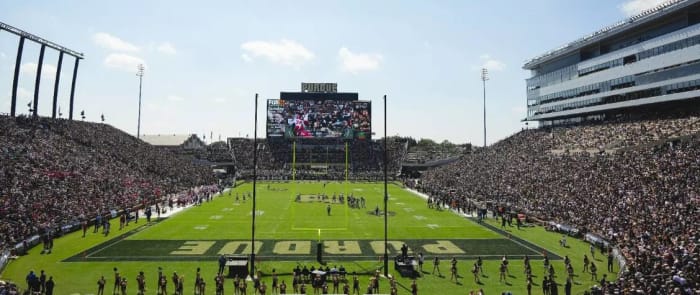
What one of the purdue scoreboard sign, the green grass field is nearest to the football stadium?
the green grass field

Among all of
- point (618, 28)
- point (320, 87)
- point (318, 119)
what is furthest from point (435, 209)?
point (320, 87)

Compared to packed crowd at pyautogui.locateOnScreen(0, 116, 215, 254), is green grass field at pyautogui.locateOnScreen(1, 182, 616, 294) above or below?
below

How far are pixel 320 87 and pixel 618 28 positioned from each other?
5645 centimetres

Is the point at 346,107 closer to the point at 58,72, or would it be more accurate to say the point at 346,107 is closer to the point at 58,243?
the point at 58,72

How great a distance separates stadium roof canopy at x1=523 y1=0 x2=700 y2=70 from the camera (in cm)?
5012

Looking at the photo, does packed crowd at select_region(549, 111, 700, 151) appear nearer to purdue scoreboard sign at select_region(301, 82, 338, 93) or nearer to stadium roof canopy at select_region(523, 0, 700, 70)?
stadium roof canopy at select_region(523, 0, 700, 70)

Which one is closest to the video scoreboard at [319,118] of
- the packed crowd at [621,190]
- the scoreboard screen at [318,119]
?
the scoreboard screen at [318,119]

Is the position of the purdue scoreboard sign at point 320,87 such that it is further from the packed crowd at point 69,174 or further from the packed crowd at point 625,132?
the packed crowd at point 625,132

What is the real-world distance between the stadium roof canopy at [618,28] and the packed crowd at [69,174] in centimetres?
5512

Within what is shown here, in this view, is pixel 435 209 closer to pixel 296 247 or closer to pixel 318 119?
pixel 296 247

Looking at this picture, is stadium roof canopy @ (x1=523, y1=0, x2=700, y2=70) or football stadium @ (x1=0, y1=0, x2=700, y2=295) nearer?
football stadium @ (x1=0, y1=0, x2=700, y2=295)

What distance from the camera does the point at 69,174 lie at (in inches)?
1704

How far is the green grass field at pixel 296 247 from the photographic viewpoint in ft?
74.0

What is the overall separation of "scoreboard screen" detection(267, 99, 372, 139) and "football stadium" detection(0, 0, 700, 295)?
20323 millimetres
